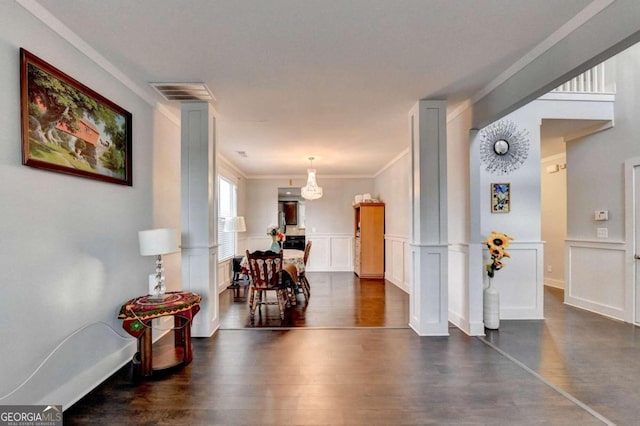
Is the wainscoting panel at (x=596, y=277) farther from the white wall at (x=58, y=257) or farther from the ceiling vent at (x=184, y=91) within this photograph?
the white wall at (x=58, y=257)

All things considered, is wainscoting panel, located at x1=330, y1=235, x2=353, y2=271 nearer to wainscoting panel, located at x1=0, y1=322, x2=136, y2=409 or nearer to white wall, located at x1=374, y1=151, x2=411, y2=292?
white wall, located at x1=374, y1=151, x2=411, y2=292

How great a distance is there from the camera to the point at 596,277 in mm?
4219

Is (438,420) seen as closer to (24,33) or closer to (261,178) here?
(24,33)

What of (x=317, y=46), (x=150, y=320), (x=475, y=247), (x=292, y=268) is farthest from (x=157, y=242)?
(x=475, y=247)

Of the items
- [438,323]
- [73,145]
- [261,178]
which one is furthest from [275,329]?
[261,178]

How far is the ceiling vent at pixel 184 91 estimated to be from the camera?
9.61 ft

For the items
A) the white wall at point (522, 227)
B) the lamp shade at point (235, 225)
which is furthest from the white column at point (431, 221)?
the lamp shade at point (235, 225)

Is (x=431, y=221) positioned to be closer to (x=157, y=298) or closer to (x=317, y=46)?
(x=317, y=46)

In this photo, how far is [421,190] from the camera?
3412mm

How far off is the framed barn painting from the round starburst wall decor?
4.15 m

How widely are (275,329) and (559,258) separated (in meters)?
5.63

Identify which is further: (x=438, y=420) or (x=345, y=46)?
(x=345, y=46)

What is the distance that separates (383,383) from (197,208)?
8.32ft

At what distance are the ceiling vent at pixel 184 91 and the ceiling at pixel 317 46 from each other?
0.07 metres
